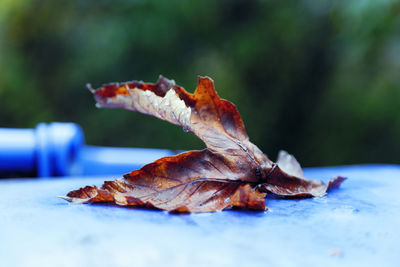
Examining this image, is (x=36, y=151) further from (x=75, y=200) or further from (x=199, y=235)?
(x=199, y=235)

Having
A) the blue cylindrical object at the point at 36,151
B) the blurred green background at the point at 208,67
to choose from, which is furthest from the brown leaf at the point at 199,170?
the blurred green background at the point at 208,67

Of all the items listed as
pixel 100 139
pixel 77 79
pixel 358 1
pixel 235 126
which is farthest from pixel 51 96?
pixel 235 126

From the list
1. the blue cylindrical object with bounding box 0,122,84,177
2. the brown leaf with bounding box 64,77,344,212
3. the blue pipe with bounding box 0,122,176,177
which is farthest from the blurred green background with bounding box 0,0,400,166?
the brown leaf with bounding box 64,77,344,212

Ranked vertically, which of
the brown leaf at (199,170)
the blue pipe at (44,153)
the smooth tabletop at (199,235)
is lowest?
the blue pipe at (44,153)

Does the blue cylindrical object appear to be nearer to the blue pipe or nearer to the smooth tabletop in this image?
the blue pipe

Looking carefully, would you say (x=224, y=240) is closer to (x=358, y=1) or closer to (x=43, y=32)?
(x=358, y=1)

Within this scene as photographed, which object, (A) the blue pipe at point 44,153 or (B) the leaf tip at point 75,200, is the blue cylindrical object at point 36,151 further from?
(B) the leaf tip at point 75,200

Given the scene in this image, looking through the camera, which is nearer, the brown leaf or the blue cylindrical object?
the brown leaf
